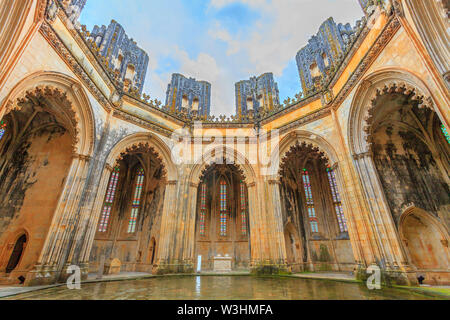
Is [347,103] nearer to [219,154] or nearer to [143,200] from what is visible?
[219,154]

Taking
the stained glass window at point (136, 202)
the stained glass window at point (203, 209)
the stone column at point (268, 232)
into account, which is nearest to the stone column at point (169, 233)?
the stone column at point (268, 232)

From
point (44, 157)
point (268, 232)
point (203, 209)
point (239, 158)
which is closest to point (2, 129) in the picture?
point (44, 157)

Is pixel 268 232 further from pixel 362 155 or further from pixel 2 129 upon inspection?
pixel 2 129

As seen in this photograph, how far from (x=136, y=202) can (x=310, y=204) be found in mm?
16254

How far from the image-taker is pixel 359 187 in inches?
386

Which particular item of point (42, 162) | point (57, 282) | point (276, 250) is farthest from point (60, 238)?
point (276, 250)

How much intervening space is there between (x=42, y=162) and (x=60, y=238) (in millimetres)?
5708

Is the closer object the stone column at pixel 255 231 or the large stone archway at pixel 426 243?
the large stone archway at pixel 426 243

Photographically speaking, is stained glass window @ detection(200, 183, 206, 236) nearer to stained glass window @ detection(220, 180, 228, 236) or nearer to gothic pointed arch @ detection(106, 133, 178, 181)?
stained glass window @ detection(220, 180, 228, 236)

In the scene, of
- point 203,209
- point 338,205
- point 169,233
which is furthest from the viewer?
point 203,209

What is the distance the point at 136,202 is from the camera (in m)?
18.4

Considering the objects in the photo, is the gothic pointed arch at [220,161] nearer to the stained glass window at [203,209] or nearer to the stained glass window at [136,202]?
the stained glass window at [203,209]

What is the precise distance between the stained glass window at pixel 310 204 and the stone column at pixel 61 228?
17.2 m

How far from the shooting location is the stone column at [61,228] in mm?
8008
